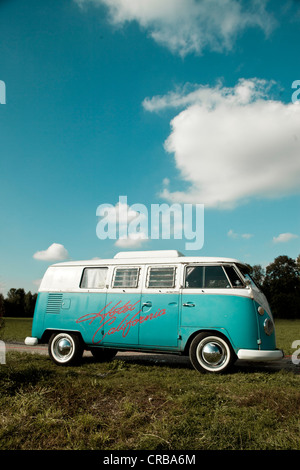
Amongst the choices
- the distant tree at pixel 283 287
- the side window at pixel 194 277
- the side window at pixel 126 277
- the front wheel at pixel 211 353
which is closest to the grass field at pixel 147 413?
the front wheel at pixel 211 353

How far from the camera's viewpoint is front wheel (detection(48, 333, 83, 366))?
8.40m

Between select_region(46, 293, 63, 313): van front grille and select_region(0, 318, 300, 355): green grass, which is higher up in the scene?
select_region(46, 293, 63, 313): van front grille

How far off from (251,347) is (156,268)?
106 inches

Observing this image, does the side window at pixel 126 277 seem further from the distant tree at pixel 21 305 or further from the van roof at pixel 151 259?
the distant tree at pixel 21 305

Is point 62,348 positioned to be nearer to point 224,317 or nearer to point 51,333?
point 51,333

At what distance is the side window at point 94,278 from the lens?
8648 mm

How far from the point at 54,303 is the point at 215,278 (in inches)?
170

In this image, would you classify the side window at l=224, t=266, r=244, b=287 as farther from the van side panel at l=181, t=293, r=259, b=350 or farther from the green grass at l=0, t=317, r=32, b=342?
the green grass at l=0, t=317, r=32, b=342

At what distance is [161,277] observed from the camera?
7.95 metres

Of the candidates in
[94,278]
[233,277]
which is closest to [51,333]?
[94,278]

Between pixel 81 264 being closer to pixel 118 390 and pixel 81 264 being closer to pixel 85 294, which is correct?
pixel 85 294

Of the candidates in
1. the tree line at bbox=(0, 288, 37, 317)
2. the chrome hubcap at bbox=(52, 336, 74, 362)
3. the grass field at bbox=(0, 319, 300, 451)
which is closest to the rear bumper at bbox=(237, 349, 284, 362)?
the grass field at bbox=(0, 319, 300, 451)

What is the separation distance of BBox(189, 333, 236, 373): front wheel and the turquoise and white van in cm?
2

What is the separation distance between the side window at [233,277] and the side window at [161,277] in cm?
124
